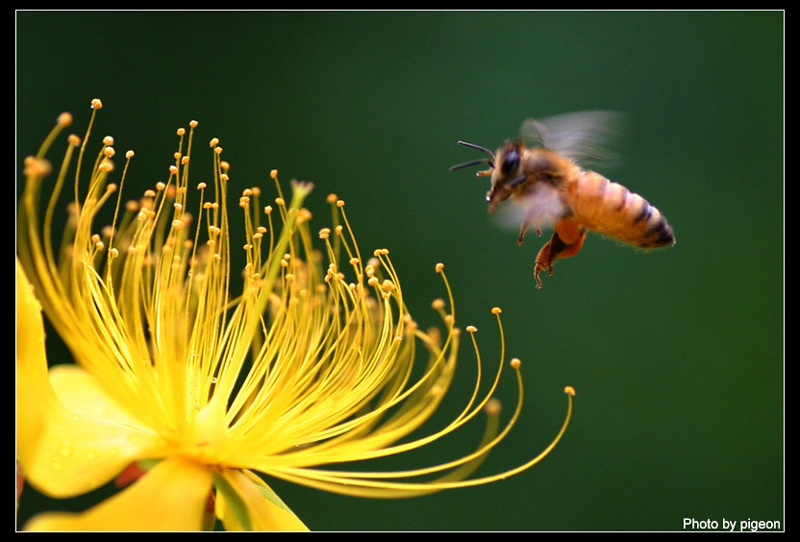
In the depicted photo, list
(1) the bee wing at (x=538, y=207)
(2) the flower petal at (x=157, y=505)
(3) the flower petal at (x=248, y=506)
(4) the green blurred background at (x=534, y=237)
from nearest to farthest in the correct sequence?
1. (2) the flower petal at (x=157, y=505)
2. (3) the flower petal at (x=248, y=506)
3. (1) the bee wing at (x=538, y=207)
4. (4) the green blurred background at (x=534, y=237)

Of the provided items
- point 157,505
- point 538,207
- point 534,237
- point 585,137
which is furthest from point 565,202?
point 534,237

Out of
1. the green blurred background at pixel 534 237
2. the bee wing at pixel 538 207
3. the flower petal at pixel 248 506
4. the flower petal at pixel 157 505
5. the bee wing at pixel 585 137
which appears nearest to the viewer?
the flower petal at pixel 157 505

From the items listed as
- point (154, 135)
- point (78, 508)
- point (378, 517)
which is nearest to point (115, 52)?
point (154, 135)

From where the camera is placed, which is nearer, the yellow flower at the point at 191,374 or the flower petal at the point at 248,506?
the yellow flower at the point at 191,374

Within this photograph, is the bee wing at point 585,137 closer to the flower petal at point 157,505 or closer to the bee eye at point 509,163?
the bee eye at point 509,163

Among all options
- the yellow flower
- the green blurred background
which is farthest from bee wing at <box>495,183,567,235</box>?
the green blurred background

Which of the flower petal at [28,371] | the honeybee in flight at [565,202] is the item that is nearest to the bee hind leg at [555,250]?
the honeybee in flight at [565,202]

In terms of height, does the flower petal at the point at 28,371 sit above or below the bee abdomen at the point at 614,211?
below

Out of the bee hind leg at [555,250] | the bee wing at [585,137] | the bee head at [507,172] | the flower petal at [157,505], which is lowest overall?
the flower petal at [157,505]
